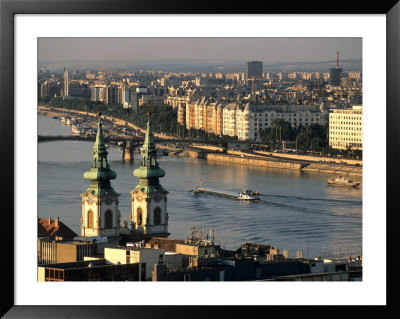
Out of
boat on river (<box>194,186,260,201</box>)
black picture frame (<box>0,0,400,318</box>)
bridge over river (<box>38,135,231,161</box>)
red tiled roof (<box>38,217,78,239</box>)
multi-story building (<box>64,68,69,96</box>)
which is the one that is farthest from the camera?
boat on river (<box>194,186,260,201</box>)

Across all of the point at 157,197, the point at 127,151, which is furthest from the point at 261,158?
the point at 157,197

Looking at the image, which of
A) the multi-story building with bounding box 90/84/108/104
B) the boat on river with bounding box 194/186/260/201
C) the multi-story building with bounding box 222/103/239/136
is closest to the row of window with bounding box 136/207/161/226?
the multi-story building with bounding box 90/84/108/104

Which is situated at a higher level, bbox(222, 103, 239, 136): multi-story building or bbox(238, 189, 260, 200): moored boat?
bbox(222, 103, 239, 136): multi-story building

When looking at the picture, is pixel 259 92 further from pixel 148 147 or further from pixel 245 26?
pixel 245 26

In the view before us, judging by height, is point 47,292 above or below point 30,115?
below

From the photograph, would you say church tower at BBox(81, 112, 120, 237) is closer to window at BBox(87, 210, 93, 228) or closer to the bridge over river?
window at BBox(87, 210, 93, 228)

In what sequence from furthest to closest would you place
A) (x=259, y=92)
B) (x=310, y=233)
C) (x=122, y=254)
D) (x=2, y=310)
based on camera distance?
(x=259, y=92) < (x=310, y=233) < (x=122, y=254) < (x=2, y=310)

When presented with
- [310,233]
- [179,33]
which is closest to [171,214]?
[310,233]

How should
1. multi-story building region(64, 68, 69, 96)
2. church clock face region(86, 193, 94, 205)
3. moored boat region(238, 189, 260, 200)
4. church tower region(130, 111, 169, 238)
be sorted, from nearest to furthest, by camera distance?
multi-story building region(64, 68, 69, 96) → church tower region(130, 111, 169, 238) → church clock face region(86, 193, 94, 205) → moored boat region(238, 189, 260, 200)
